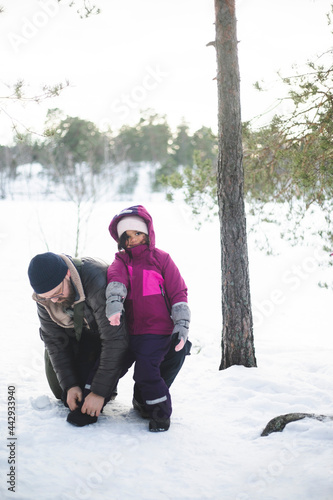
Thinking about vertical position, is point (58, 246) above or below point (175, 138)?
below

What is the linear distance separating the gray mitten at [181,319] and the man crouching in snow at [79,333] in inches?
8.7

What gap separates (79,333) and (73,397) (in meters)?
0.42

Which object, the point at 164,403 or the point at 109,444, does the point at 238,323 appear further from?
the point at 109,444

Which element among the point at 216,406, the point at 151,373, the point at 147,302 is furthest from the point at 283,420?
the point at 147,302

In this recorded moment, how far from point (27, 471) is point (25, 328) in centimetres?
462

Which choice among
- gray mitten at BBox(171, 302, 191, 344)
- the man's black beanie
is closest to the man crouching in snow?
the man's black beanie

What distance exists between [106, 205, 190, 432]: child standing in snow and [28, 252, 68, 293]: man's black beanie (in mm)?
350

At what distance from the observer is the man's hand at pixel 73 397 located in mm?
2613

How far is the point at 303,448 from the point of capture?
7.56ft

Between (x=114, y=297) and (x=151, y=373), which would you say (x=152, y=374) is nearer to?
(x=151, y=373)

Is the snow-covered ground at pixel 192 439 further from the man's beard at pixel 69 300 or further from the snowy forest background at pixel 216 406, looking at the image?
the man's beard at pixel 69 300

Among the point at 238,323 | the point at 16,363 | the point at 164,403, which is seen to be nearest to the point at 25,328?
the point at 16,363

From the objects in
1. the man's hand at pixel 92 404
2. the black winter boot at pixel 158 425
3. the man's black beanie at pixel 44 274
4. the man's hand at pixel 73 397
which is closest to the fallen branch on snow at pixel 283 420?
the black winter boot at pixel 158 425

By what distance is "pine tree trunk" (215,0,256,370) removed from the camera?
3766 mm
